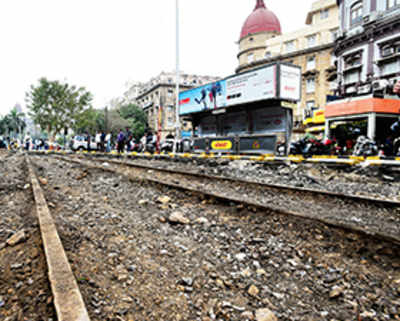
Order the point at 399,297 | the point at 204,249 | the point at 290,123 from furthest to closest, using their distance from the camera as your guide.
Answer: the point at 290,123 → the point at 204,249 → the point at 399,297

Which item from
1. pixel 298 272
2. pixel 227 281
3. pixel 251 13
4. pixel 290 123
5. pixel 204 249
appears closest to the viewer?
pixel 227 281

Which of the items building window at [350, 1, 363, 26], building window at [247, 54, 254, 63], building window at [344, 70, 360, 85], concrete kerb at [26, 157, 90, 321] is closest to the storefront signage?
concrete kerb at [26, 157, 90, 321]

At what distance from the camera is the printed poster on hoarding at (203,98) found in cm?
1747

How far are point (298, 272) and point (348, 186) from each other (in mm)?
4899

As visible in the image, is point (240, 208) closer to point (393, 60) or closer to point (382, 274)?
point (382, 274)

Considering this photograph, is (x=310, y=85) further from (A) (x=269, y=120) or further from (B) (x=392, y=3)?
(A) (x=269, y=120)

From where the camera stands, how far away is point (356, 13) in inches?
912

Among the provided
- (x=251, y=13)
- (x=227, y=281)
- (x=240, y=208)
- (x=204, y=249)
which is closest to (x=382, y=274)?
(x=227, y=281)

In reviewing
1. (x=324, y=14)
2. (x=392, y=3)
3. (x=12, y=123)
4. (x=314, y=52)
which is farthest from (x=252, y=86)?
(x=12, y=123)

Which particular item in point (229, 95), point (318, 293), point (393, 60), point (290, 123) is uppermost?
point (393, 60)

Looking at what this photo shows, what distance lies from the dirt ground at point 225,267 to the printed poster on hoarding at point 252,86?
11.7 m

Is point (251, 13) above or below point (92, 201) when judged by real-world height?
above

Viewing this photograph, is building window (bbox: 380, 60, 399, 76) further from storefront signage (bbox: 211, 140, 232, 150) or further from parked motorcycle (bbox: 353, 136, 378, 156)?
storefront signage (bbox: 211, 140, 232, 150)

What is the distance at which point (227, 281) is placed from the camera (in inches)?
89.6
